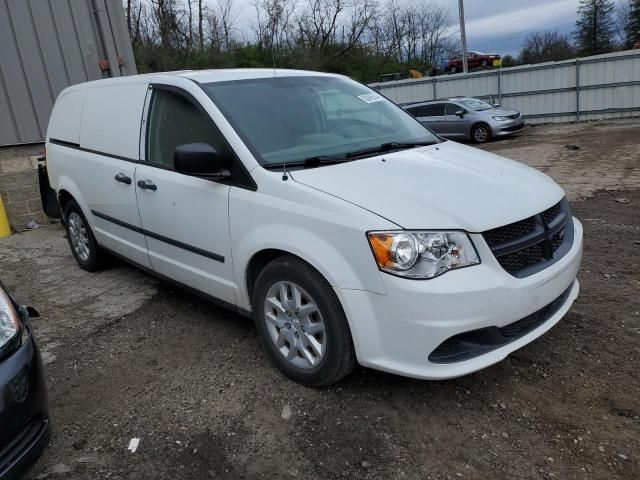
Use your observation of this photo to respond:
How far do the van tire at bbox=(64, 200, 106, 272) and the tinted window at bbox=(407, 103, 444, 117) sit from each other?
15.2m

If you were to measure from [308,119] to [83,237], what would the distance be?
116 inches

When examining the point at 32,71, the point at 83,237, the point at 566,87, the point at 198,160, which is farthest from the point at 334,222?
the point at 566,87

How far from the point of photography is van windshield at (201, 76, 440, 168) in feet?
10.8

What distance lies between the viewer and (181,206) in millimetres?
3566

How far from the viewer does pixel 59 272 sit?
5.58 meters

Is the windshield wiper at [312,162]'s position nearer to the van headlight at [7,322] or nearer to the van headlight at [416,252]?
the van headlight at [416,252]

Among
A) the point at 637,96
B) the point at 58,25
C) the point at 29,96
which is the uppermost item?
the point at 58,25

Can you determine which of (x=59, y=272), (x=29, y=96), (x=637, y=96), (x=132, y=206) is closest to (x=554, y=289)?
(x=132, y=206)

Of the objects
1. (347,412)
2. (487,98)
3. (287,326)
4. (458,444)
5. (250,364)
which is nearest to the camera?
(458,444)

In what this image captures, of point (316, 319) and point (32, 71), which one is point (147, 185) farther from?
point (32, 71)

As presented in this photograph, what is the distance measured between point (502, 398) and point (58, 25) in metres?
7.85

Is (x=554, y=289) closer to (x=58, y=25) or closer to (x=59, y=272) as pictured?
(x=59, y=272)

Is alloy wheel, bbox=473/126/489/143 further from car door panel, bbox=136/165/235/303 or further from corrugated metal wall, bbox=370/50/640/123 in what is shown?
car door panel, bbox=136/165/235/303

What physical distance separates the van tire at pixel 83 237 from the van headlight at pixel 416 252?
11.4 ft
